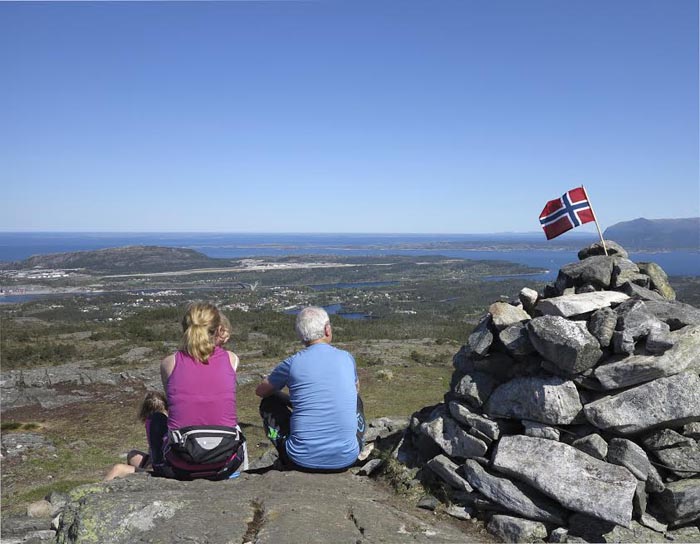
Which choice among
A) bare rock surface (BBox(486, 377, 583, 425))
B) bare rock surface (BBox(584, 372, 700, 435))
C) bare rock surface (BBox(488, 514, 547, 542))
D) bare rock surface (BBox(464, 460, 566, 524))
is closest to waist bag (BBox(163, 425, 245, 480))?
bare rock surface (BBox(464, 460, 566, 524))

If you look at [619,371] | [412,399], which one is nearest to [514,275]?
[412,399]

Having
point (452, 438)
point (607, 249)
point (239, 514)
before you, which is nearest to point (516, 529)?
point (452, 438)

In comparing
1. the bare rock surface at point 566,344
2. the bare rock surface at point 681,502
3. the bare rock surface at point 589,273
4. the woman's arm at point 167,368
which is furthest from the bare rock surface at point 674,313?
the woman's arm at point 167,368

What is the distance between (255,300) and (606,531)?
7532 cm

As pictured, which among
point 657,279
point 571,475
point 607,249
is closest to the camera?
point 571,475

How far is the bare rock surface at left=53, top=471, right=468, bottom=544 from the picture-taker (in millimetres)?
4477

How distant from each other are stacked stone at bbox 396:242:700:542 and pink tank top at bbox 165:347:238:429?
9.31 feet

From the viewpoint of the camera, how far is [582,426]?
5879 millimetres

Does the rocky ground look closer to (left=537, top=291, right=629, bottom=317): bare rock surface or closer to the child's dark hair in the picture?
the child's dark hair

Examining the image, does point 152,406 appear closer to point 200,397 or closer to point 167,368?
point 167,368

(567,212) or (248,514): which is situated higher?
(567,212)

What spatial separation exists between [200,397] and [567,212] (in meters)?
6.62

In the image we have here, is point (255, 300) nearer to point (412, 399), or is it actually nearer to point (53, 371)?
point (53, 371)

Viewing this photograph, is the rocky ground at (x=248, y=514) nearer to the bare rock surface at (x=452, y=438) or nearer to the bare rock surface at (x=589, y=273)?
the bare rock surface at (x=452, y=438)
